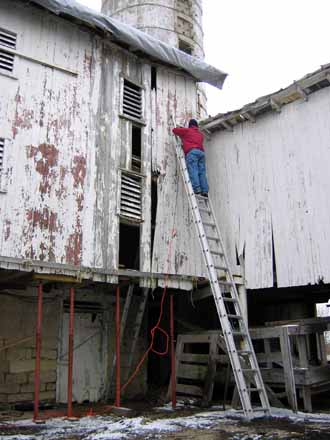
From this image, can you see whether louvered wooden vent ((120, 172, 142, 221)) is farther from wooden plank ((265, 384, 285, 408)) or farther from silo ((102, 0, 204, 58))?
silo ((102, 0, 204, 58))

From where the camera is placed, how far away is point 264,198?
35.5 feet

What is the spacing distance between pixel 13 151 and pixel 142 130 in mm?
3480

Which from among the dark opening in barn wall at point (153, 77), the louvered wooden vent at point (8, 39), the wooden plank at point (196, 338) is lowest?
the wooden plank at point (196, 338)

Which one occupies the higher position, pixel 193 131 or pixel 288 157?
pixel 193 131

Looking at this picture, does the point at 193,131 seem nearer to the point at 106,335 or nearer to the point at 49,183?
the point at 49,183

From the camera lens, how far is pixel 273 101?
10.6 metres

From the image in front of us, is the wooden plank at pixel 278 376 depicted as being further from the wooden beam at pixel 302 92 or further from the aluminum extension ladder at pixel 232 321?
the wooden beam at pixel 302 92

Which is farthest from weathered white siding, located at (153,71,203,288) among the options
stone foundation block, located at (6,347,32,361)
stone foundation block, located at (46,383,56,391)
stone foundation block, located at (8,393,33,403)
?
stone foundation block, located at (8,393,33,403)

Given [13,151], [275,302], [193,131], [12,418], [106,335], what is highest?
[193,131]

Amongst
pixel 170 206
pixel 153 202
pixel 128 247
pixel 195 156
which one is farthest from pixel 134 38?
pixel 128 247

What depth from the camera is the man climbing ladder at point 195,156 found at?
35.6 ft

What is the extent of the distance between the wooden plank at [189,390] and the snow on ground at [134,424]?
1382 millimetres

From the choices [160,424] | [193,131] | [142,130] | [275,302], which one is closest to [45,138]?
[142,130]

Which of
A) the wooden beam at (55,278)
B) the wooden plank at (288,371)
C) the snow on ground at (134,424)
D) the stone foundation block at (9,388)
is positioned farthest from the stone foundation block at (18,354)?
the wooden plank at (288,371)
